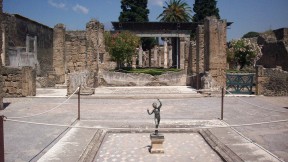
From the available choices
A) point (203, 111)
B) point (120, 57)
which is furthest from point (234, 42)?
point (203, 111)

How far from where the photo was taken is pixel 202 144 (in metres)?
7.73

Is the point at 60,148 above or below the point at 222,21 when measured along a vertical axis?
below

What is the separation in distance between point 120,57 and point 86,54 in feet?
46.8

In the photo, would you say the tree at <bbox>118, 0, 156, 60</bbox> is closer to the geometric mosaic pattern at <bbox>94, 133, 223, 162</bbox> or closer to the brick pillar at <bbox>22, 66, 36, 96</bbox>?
the brick pillar at <bbox>22, 66, 36, 96</bbox>

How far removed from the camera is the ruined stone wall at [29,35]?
2210 cm

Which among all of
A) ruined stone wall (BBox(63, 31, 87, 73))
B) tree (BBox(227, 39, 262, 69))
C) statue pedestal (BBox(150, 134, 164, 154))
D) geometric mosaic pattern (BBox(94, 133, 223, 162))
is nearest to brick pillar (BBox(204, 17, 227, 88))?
ruined stone wall (BBox(63, 31, 87, 73))

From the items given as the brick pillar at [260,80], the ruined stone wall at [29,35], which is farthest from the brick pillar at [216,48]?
the ruined stone wall at [29,35]

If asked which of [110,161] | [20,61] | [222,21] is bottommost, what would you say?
[110,161]

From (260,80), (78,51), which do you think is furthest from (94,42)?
(260,80)

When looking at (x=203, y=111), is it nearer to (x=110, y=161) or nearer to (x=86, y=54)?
(x=110, y=161)

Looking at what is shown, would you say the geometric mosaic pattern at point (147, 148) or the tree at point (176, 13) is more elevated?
the tree at point (176, 13)

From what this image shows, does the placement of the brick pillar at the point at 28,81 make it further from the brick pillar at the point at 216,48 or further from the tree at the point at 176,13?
the tree at the point at 176,13

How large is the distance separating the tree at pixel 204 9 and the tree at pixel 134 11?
23.3 feet

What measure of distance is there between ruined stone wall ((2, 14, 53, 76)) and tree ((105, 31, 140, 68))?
606 centimetres
